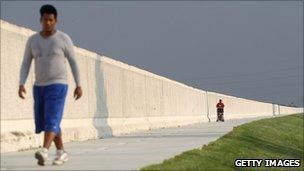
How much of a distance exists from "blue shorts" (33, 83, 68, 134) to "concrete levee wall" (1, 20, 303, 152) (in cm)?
317

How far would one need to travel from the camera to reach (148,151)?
44.4ft

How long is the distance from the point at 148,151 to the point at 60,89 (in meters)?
3.88

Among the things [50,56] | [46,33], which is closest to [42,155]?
[50,56]

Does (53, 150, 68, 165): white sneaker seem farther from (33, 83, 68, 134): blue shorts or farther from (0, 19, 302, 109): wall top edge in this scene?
(0, 19, 302, 109): wall top edge

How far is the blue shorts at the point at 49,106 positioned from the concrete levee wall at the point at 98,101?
125 inches

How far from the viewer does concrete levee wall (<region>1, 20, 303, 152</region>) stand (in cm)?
1409

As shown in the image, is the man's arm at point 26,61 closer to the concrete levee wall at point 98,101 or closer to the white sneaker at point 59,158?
the white sneaker at point 59,158

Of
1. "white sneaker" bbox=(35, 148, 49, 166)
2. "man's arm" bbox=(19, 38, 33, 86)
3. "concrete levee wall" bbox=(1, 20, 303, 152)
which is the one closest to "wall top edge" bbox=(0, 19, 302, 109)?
"concrete levee wall" bbox=(1, 20, 303, 152)

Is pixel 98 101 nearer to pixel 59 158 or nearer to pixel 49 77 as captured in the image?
pixel 59 158

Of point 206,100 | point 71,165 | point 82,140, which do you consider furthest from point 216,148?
point 206,100

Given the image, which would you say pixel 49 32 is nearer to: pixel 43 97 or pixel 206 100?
pixel 43 97

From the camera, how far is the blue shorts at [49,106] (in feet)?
32.6

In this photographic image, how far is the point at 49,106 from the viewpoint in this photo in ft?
32.6

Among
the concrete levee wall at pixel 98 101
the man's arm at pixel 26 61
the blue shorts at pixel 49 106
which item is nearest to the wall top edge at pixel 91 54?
the concrete levee wall at pixel 98 101
